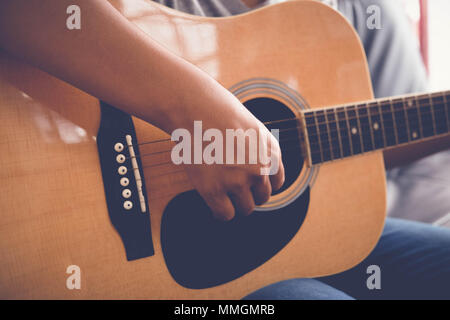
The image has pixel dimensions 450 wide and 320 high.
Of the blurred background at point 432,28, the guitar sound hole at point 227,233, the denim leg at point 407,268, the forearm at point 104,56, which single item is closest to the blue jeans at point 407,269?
the denim leg at point 407,268

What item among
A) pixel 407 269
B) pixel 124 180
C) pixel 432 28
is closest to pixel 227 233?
pixel 124 180

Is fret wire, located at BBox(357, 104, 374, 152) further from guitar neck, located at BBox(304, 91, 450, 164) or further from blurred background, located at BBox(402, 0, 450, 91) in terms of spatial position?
blurred background, located at BBox(402, 0, 450, 91)

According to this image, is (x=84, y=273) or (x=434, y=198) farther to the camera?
(x=434, y=198)

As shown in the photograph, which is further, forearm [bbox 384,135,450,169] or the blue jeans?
forearm [bbox 384,135,450,169]

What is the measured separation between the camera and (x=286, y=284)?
1.88ft

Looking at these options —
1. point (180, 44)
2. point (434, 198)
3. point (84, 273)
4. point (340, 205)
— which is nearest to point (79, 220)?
point (84, 273)

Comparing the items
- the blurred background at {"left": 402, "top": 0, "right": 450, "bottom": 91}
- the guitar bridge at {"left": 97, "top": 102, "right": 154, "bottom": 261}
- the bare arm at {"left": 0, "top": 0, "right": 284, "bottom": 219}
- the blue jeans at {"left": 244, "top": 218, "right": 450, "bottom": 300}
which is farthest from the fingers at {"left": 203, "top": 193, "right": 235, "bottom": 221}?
the blurred background at {"left": 402, "top": 0, "right": 450, "bottom": 91}

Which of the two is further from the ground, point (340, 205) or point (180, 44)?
point (180, 44)

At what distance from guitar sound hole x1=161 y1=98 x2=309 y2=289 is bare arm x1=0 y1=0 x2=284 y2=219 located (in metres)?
0.09

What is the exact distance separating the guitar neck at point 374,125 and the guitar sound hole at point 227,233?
55 millimetres

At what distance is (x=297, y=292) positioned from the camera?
1.75 feet

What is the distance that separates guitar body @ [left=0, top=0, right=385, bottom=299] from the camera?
18.6 inches

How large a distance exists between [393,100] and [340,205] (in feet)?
0.93
